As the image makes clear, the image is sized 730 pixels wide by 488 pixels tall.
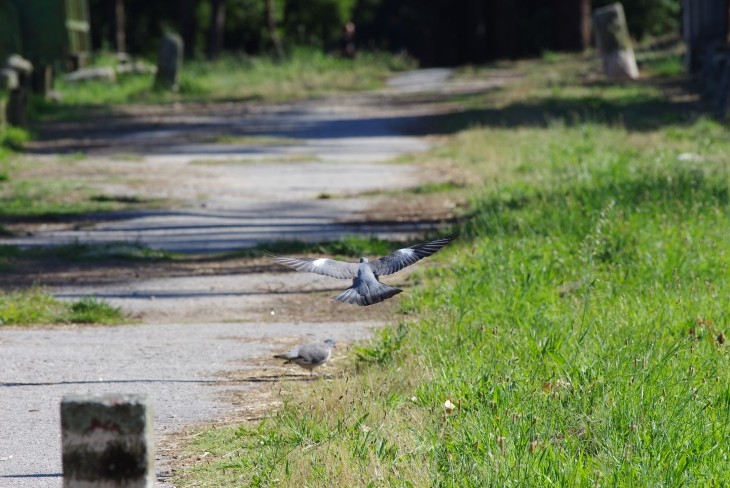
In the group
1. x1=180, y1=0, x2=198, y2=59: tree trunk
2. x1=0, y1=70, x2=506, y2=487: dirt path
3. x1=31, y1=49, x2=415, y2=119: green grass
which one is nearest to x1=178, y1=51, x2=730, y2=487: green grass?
x1=0, y1=70, x2=506, y2=487: dirt path

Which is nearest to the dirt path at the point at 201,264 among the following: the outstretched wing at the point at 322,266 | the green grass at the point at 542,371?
the green grass at the point at 542,371

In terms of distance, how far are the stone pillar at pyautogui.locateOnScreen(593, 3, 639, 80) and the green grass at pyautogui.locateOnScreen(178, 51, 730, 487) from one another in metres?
16.0

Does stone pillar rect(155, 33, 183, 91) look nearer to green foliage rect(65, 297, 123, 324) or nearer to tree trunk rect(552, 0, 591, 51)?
tree trunk rect(552, 0, 591, 51)

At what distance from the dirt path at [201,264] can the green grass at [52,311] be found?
0.64 ft

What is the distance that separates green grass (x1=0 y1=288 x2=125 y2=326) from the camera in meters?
8.97

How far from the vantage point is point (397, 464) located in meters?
5.24

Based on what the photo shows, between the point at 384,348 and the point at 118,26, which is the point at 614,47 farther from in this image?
the point at 118,26

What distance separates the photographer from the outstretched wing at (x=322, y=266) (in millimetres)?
6496

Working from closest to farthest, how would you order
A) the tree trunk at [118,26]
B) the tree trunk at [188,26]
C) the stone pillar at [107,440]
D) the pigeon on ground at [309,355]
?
the stone pillar at [107,440] < the pigeon on ground at [309,355] < the tree trunk at [188,26] < the tree trunk at [118,26]

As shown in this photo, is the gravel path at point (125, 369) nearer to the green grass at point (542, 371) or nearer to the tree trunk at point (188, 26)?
the green grass at point (542, 371)

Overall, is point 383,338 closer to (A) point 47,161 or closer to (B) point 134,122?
(A) point 47,161

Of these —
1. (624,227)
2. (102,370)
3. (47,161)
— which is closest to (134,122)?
(47,161)

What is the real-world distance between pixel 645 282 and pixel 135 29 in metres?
49.4

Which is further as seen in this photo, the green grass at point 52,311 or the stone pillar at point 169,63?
the stone pillar at point 169,63
